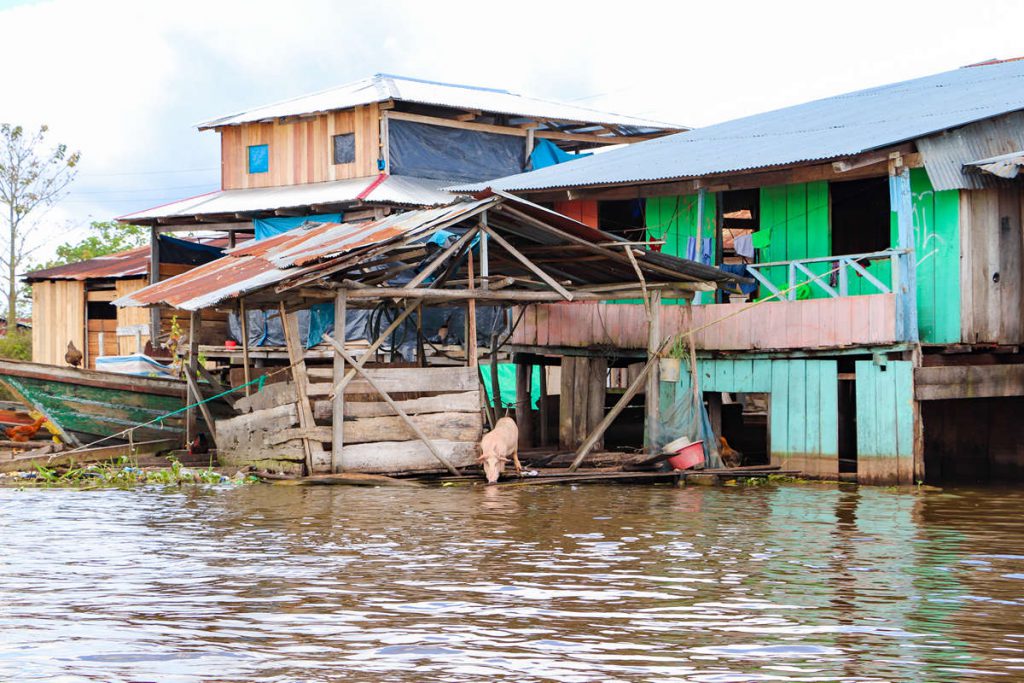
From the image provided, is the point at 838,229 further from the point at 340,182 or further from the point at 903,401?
the point at 340,182

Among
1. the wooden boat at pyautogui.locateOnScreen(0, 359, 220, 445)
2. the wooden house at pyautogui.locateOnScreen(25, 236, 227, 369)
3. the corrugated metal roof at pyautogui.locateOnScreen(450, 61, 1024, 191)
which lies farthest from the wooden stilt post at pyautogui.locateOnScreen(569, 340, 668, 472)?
the wooden house at pyautogui.locateOnScreen(25, 236, 227, 369)

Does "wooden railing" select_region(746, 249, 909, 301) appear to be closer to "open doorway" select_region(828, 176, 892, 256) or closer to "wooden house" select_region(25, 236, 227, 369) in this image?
"open doorway" select_region(828, 176, 892, 256)

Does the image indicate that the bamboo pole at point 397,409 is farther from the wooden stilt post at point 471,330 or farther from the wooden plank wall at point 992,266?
the wooden plank wall at point 992,266

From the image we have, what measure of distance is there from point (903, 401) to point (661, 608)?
8859mm

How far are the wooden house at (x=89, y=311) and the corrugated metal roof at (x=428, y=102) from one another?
4.65 metres

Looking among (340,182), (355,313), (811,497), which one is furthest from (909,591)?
(340,182)

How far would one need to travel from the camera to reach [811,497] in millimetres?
14742

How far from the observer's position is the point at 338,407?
1549 centimetres

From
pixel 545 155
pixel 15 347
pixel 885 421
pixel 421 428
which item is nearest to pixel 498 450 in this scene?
pixel 421 428

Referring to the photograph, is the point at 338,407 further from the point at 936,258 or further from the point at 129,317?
the point at 129,317

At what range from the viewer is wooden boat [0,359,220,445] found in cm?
1858

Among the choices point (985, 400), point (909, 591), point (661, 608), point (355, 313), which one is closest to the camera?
point (661, 608)

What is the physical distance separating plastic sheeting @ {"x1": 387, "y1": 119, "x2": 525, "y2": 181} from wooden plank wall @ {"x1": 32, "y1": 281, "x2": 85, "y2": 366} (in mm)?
11066

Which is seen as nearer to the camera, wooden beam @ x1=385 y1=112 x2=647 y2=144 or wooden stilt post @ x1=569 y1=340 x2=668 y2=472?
wooden stilt post @ x1=569 y1=340 x2=668 y2=472
